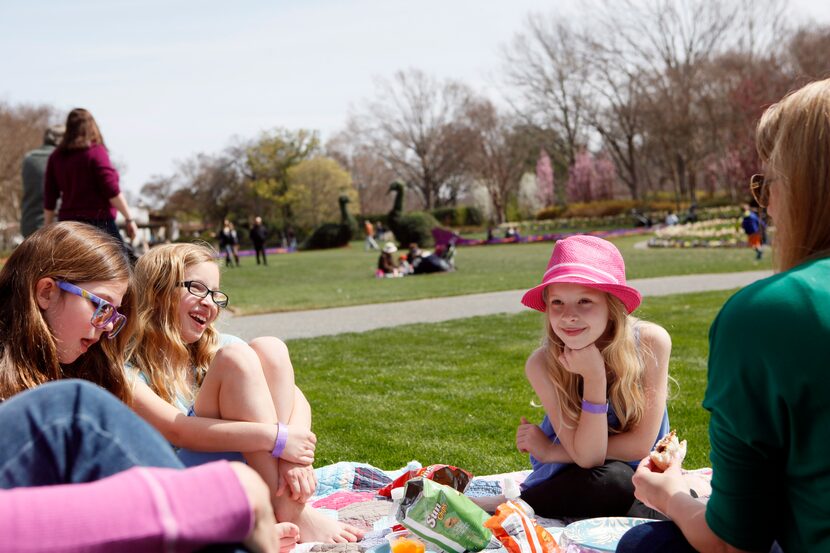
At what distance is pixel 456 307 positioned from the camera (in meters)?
11.5

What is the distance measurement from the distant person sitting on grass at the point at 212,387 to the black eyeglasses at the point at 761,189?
1.67 m

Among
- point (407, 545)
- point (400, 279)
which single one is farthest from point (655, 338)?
point (400, 279)

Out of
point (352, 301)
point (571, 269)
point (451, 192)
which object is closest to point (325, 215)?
point (451, 192)

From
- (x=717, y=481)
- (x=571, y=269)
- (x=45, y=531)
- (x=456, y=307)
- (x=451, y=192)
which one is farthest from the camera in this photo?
(x=451, y=192)

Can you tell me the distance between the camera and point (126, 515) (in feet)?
3.32

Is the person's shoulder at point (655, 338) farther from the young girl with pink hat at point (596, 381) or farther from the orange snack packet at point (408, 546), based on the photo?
the orange snack packet at point (408, 546)

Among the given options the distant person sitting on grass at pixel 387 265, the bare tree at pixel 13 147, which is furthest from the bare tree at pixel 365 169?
the distant person sitting on grass at pixel 387 265

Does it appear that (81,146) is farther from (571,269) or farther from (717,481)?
(717,481)

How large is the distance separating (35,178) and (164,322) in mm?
4726

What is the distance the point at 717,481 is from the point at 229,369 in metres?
1.67

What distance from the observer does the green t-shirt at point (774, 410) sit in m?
1.37

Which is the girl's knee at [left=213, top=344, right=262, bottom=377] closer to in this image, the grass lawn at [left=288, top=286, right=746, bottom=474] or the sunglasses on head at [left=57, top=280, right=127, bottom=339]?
the sunglasses on head at [left=57, top=280, right=127, bottom=339]

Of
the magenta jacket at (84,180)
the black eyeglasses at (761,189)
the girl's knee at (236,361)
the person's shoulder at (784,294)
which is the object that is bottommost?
the girl's knee at (236,361)

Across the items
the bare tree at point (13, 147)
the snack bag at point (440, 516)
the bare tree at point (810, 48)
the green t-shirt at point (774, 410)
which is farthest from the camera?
the bare tree at point (810, 48)
